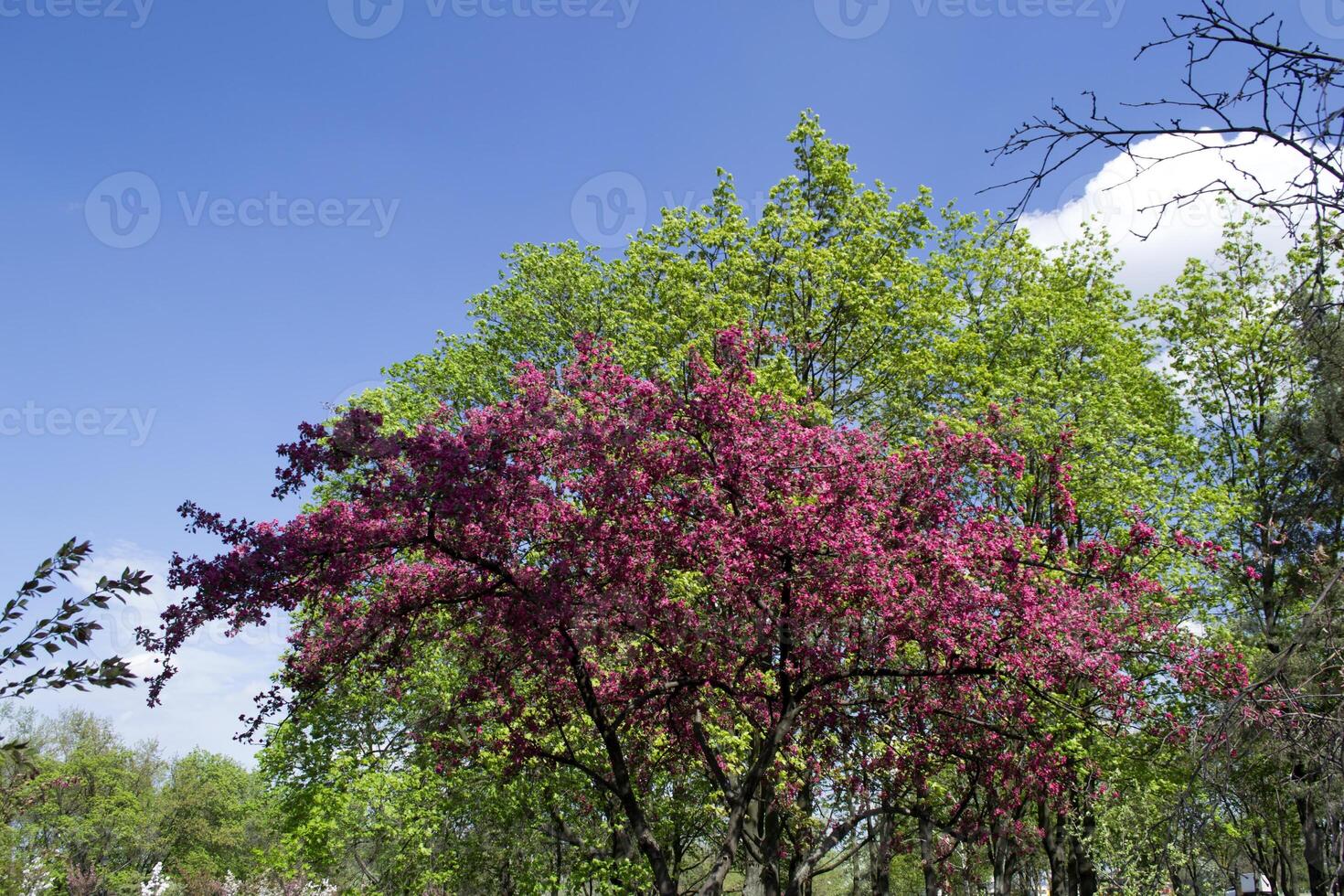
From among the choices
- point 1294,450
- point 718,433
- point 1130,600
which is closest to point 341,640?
point 718,433

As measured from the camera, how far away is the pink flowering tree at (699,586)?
9.12m

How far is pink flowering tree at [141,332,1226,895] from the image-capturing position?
912 cm

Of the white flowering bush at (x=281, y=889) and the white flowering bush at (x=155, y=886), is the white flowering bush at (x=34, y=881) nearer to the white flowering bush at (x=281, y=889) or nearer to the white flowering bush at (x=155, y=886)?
the white flowering bush at (x=155, y=886)

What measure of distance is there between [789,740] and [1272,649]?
13111mm

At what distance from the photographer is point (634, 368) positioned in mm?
19688

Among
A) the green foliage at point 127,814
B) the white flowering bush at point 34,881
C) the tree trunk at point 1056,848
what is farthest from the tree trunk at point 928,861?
the green foliage at point 127,814

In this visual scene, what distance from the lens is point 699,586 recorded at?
521 inches

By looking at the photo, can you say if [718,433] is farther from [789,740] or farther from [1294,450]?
[1294,450]

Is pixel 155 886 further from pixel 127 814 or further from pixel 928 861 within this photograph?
pixel 127 814

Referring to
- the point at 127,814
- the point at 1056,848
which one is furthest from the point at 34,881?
the point at 1056,848

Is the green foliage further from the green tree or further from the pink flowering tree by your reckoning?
the pink flowering tree

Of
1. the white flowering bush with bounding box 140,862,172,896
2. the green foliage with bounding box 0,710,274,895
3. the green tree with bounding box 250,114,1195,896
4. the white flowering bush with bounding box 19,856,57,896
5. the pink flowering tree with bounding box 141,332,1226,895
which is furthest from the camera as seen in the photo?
the green foliage with bounding box 0,710,274,895

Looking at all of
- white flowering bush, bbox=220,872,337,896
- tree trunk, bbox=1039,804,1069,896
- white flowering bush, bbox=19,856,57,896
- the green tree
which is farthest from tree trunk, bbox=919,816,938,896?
white flowering bush, bbox=19,856,57,896

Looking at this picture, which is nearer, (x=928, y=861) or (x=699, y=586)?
(x=699, y=586)
